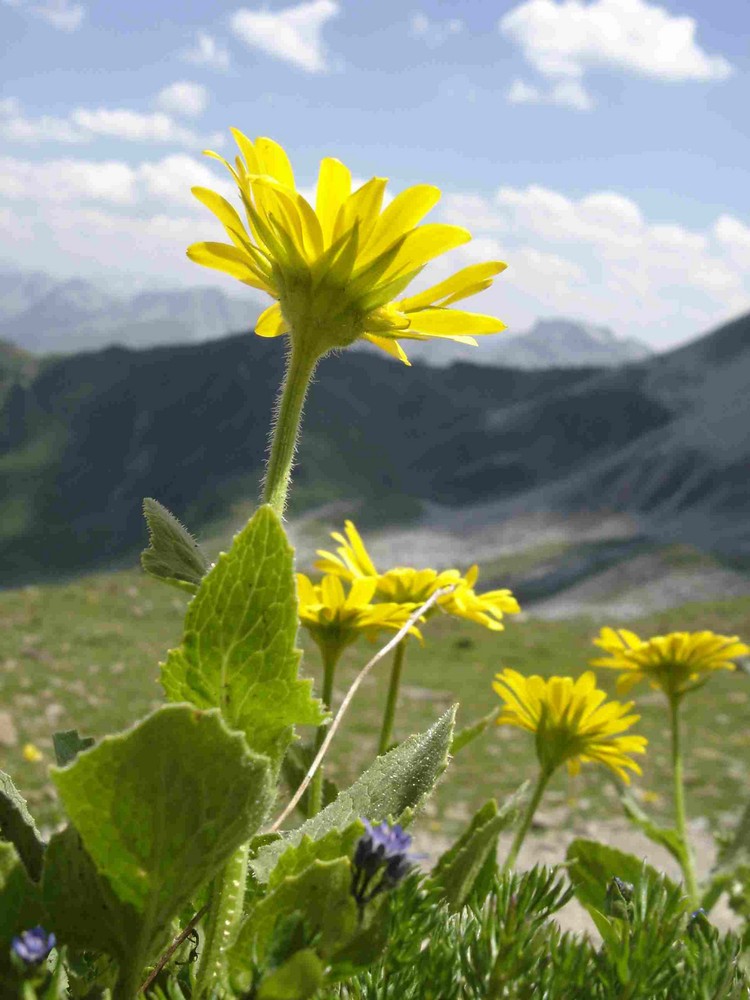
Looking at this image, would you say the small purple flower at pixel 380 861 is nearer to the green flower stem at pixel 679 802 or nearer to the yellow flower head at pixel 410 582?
the yellow flower head at pixel 410 582

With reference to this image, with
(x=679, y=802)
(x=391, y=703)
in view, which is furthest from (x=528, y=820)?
(x=679, y=802)

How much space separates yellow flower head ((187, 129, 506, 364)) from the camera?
1325 millimetres

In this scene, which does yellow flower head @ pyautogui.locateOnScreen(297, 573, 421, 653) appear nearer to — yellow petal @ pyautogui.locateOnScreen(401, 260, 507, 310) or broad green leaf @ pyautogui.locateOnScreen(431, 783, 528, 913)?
broad green leaf @ pyautogui.locateOnScreen(431, 783, 528, 913)

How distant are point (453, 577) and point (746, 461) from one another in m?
72.2

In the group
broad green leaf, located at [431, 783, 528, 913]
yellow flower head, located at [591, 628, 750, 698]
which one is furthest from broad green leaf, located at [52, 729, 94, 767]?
yellow flower head, located at [591, 628, 750, 698]

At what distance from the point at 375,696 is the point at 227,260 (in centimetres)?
2347

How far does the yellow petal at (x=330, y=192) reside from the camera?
1.35 metres

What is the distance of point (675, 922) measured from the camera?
1140 millimetres

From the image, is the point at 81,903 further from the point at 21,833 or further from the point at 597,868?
the point at 597,868

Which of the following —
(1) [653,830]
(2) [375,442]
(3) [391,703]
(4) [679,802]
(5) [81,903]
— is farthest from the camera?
(2) [375,442]

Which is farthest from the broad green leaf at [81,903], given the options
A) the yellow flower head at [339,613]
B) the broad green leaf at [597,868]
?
the broad green leaf at [597,868]

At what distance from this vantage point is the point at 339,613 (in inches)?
71.9

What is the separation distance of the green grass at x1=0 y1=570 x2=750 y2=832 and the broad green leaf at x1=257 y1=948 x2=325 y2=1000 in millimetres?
9512

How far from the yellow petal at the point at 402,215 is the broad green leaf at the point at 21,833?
0.88m
